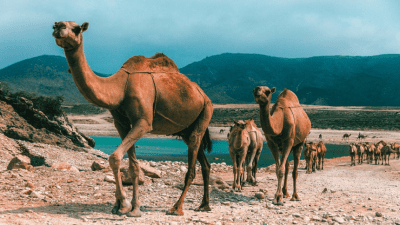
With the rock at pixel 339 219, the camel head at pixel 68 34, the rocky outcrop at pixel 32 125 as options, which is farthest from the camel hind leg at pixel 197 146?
the rocky outcrop at pixel 32 125

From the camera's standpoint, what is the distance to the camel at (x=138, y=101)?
5.71 metres

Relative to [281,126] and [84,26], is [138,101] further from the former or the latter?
[281,126]

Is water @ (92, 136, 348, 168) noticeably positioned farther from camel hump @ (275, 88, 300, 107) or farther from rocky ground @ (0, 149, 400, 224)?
rocky ground @ (0, 149, 400, 224)

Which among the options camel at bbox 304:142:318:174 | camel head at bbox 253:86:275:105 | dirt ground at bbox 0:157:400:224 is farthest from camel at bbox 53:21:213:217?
camel at bbox 304:142:318:174

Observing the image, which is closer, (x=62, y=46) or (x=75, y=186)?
(x=62, y=46)

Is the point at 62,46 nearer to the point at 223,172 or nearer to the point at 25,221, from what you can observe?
the point at 25,221

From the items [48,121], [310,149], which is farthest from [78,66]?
[310,149]

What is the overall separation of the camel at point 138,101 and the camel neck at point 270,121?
4.25ft

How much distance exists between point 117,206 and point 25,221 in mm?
1588

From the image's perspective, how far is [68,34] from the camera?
5379 mm

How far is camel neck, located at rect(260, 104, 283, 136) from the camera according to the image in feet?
26.8

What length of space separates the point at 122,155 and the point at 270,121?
3.83 m

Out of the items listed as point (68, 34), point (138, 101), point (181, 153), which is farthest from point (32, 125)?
point (181, 153)

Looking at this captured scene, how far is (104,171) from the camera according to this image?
11008 mm
